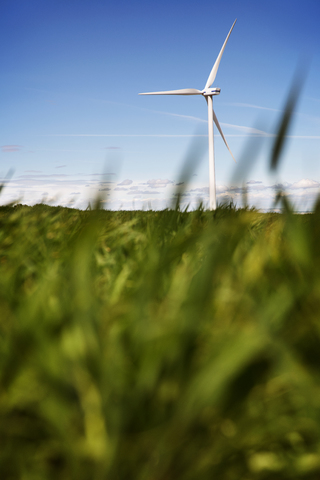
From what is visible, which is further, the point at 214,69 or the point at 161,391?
the point at 214,69

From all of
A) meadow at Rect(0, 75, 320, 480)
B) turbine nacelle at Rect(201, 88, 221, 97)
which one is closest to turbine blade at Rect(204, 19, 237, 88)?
turbine nacelle at Rect(201, 88, 221, 97)

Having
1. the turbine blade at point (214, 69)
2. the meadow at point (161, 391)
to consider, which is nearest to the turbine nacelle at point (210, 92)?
the turbine blade at point (214, 69)

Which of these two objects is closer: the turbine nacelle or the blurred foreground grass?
the blurred foreground grass

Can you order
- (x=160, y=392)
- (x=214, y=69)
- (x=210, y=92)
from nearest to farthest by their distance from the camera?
(x=160, y=392) → (x=214, y=69) → (x=210, y=92)

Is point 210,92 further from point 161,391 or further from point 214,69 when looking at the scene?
point 161,391

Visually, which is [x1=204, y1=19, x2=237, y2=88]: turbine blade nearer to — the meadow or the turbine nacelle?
the turbine nacelle

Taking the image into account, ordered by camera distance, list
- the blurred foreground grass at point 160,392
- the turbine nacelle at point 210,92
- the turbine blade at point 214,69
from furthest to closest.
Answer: the turbine nacelle at point 210,92 → the turbine blade at point 214,69 → the blurred foreground grass at point 160,392

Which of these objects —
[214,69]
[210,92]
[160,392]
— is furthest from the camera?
[210,92]

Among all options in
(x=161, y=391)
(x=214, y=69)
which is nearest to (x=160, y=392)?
(x=161, y=391)

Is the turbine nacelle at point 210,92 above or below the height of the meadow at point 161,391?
above

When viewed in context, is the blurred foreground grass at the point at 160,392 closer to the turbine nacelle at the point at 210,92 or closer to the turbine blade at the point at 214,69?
the turbine blade at the point at 214,69

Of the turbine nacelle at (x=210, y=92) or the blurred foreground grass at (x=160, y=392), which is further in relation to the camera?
the turbine nacelle at (x=210, y=92)

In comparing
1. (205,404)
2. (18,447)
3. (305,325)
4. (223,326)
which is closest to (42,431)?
(18,447)

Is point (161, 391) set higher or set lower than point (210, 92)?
lower
